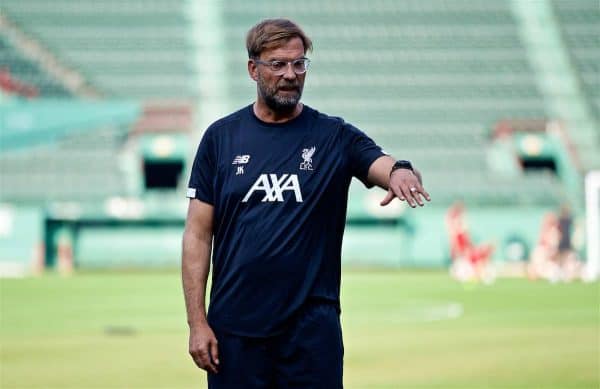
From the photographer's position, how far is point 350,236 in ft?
145

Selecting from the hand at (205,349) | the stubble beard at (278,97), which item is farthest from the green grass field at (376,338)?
the stubble beard at (278,97)

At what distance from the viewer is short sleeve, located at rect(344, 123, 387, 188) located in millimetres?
4879

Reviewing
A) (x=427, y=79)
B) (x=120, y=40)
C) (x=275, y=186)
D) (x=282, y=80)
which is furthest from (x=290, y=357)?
(x=120, y=40)

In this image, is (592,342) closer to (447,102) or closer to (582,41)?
(447,102)

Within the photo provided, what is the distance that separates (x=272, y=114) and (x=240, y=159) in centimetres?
24

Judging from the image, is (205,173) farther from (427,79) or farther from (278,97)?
(427,79)

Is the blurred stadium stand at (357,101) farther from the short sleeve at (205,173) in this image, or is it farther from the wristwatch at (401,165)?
the wristwatch at (401,165)

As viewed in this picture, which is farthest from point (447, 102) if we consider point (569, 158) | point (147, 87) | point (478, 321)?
point (478, 321)

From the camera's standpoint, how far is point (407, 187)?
4.54 m

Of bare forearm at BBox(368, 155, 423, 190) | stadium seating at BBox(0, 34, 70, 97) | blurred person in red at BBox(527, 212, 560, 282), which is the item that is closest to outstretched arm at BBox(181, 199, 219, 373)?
bare forearm at BBox(368, 155, 423, 190)

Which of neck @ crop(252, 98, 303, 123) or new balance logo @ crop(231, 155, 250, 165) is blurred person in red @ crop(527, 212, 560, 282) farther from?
new balance logo @ crop(231, 155, 250, 165)

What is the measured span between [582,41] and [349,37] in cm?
1017

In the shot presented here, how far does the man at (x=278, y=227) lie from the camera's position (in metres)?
4.77

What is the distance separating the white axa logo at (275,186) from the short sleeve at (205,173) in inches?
10.1
